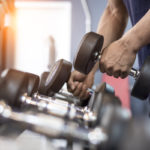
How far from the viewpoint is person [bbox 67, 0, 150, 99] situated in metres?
0.63

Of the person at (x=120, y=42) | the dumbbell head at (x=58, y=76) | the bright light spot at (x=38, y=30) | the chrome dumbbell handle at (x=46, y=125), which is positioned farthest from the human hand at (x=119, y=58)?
the bright light spot at (x=38, y=30)

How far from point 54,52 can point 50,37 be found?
21cm

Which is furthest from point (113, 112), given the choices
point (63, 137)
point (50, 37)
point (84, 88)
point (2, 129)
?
point (50, 37)

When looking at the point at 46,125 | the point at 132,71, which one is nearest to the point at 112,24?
the point at 132,71

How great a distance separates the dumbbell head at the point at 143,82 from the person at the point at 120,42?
81 mm

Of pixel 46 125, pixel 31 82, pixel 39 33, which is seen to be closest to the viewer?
pixel 46 125

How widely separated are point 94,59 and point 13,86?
262 mm

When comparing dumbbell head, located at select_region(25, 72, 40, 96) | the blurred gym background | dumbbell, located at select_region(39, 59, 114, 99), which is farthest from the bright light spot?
dumbbell head, located at select_region(25, 72, 40, 96)

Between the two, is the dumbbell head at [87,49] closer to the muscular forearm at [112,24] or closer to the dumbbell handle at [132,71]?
the dumbbell handle at [132,71]

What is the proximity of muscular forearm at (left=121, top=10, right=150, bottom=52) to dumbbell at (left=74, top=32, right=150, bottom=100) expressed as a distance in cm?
7

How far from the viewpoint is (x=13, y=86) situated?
502 mm

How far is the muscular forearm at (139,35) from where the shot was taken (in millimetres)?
611

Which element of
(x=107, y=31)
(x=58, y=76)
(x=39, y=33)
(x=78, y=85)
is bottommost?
(x=39, y=33)

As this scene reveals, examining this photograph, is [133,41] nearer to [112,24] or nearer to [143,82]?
[143,82]
